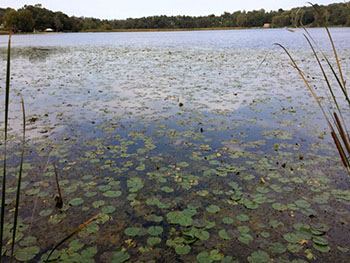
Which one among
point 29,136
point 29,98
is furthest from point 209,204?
point 29,98

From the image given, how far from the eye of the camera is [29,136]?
6.30 m

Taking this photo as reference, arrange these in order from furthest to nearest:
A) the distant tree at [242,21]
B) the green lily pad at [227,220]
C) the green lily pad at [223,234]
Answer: the distant tree at [242,21], the green lily pad at [227,220], the green lily pad at [223,234]

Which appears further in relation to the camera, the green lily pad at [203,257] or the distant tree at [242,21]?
the distant tree at [242,21]

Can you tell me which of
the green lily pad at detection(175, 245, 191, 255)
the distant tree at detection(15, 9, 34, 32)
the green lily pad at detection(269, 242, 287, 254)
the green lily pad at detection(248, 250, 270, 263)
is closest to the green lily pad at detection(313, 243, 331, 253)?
the green lily pad at detection(269, 242, 287, 254)

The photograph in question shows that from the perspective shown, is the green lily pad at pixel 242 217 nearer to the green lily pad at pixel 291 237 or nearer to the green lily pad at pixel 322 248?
the green lily pad at pixel 291 237

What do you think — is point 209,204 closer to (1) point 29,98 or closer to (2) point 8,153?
(2) point 8,153

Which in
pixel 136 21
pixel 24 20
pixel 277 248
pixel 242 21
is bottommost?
pixel 277 248

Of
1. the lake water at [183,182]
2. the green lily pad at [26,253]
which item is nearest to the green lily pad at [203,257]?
the lake water at [183,182]

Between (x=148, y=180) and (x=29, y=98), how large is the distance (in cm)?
757

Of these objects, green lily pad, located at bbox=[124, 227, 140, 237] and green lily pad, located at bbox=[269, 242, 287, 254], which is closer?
green lily pad, located at bbox=[269, 242, 287, 254]

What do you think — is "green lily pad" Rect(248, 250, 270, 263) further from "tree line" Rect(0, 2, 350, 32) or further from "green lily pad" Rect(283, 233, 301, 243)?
"tree line" Rect(0, 2, 350, 32)

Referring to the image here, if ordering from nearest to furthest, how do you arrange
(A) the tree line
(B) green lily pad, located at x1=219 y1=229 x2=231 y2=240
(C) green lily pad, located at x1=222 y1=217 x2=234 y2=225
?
1. (B) green lily pad, located at x1=219 y1=229 x2=231 y2=240
2. (C) green lily pad, located at x1=222 y1=217 x2=234 y2=225
3. (A) the tree line

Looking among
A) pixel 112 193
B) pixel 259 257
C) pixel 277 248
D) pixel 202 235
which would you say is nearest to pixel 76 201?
pixel 112 193

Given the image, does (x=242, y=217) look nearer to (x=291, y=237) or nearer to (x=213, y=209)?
(x=213, y=209)
